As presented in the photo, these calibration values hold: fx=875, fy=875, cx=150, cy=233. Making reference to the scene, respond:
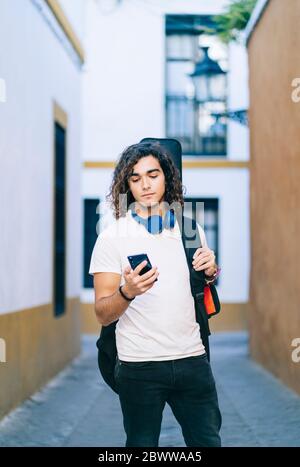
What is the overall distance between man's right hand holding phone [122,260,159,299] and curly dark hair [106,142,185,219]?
0.47 m

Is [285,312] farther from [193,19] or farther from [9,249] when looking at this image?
[193,19]

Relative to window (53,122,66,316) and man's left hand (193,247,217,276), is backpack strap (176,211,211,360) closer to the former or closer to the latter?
man's left hand (193,247,217,276)

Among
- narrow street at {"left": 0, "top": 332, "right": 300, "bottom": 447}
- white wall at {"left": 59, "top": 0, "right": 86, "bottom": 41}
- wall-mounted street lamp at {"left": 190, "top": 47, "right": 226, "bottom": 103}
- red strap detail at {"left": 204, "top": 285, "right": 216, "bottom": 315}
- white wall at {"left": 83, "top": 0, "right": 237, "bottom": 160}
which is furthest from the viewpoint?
white wall at {"left": 83, "top": 0, "right": 237, "bottom": 160}

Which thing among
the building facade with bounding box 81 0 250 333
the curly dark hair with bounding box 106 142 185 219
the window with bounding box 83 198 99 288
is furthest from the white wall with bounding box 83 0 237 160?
the curly dark hair with bounding box 106 142 185 219

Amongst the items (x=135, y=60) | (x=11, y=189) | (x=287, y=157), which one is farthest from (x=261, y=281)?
(x=135, y=60)

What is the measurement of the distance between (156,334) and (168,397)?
0.29 metres

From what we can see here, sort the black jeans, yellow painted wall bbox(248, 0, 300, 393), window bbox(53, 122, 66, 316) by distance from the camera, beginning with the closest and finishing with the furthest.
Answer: the black jeans
yellow painted wall bbox(248, 0, 300, 393)
window bbox(53, 122, 66, 316)

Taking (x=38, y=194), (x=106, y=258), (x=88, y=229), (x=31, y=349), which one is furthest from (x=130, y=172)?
(x=88, y=229)

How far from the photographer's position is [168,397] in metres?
3.58

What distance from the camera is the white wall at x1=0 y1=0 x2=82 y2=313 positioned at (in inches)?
293

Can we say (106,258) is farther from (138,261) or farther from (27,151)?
(27,151)

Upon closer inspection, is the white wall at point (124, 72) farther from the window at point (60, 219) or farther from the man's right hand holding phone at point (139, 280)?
the man's right hand holding phone at point (139, 280)

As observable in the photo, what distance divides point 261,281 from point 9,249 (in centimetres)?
419

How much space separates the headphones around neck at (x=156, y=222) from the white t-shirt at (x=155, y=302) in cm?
2
